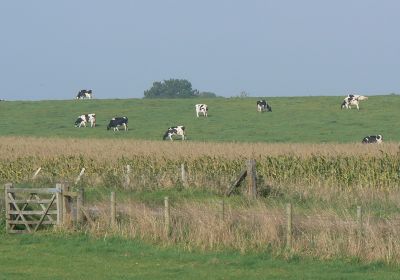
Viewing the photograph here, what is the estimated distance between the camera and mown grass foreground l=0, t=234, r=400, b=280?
20438 mm

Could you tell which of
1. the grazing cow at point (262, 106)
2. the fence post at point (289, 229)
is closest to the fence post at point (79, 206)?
the fence post at point (289, 229)

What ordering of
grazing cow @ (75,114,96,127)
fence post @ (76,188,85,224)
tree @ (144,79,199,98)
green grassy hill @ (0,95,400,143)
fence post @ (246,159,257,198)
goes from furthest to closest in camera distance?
tree @ (144,79,199,98)
grazing cow @ (75,114,96,127)
green grassy hill @ (0,95,400,143)
fence post @ (246,159,257,198)
fence post @ (76,188,85,224)

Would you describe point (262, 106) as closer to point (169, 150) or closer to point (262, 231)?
point (169, 150)

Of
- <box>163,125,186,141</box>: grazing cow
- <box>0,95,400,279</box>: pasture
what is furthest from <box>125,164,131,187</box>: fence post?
<box>163,125,186,141</box>: grazing cow

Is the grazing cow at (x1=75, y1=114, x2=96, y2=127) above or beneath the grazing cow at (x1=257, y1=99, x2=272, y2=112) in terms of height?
beneath

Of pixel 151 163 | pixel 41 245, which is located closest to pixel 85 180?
pixel 151 163

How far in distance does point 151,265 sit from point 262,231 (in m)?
2.88

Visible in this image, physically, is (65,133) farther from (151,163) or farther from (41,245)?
(41,245)

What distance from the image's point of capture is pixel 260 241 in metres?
23.1

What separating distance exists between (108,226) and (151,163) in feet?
59.6

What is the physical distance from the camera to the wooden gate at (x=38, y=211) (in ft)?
91.2

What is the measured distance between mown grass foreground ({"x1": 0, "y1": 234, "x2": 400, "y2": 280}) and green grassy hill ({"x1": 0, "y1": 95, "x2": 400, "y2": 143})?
39.1 m

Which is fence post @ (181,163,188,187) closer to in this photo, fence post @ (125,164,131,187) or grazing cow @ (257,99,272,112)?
fence post @ (125,164,131,187)

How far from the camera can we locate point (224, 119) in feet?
257
